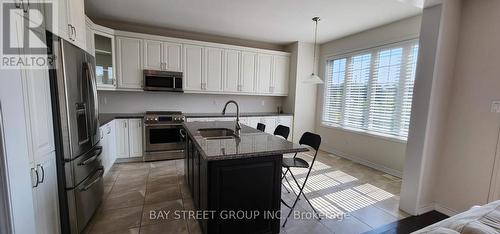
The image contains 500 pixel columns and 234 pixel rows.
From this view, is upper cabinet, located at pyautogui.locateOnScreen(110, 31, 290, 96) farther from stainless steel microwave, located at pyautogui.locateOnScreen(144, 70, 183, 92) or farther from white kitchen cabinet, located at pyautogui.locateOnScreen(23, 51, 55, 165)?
white kitchen cabinet, located at pyautogui.locateOnScreen(23, 51, 55, 165)

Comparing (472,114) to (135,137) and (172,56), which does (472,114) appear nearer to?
(172,56)

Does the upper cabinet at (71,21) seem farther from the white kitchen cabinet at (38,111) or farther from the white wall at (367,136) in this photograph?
the white wall at (367,136)

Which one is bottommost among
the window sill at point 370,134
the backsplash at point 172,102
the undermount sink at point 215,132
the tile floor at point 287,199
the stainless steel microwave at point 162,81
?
the tile floor at point 287,199

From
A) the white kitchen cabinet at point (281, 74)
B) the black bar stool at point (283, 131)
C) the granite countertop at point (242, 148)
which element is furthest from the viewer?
the white kitchen cabinet at point (281, 74)

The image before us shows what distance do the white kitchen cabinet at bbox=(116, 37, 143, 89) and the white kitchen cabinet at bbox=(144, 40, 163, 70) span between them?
0.33 feet

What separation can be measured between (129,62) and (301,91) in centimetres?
368

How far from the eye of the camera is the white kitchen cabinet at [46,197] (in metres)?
1.41

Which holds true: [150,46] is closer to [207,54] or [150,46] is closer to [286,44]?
[207,54]

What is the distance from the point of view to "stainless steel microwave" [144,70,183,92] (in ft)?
13.3

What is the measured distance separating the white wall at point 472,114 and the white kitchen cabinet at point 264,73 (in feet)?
10.9

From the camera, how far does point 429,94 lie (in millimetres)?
2246

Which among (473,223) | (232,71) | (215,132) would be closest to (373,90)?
(232,71)

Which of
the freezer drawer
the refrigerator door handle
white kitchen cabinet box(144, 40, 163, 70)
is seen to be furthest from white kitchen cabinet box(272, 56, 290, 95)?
the freezer drawer

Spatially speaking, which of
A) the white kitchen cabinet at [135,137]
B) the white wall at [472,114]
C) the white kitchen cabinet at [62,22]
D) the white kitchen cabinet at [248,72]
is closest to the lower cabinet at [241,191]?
the white kitchen cabinet at [62,22]
